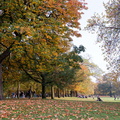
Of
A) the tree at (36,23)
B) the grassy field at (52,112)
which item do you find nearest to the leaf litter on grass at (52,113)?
the grassy field at (52,112)

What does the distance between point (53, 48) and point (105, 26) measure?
5911 mm

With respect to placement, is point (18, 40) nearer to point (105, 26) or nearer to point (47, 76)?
point (105, 26)

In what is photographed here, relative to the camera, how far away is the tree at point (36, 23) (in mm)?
10859

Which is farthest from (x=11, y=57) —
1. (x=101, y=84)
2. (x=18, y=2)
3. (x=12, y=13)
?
(x=101, y=84)

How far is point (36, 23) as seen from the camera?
1180cm

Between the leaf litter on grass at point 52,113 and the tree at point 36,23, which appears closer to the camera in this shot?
the leaf litter on grass at point 52,113

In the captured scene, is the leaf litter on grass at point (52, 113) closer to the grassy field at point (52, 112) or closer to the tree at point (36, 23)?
the grassy field at point (52, 112)

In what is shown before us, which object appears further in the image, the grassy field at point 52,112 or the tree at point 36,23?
the tree at point 36,23

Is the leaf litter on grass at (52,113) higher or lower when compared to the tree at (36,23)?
lower

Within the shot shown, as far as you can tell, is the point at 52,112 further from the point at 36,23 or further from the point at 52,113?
the point at 36,23

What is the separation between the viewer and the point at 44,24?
11.4 meters

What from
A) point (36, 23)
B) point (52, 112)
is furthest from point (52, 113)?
point (36, 23)

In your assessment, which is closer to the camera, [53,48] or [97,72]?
[53,48]

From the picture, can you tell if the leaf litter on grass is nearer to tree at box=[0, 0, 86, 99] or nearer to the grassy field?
the grassy field
